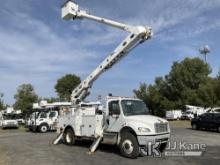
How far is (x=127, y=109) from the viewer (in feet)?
52.0

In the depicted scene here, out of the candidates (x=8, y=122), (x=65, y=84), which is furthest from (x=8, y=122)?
(x=65, y=84)

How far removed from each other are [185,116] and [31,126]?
3913 centimetres

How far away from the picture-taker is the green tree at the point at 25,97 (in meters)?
67.3

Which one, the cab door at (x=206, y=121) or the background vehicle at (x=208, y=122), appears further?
the cab door at (x=206, y=121)

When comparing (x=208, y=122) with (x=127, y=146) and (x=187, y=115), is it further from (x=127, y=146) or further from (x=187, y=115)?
(x=187, y=115)

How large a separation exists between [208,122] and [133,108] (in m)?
19.0

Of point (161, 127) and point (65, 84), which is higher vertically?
point (65, 84)

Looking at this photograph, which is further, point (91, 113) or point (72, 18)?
point (72, 18)

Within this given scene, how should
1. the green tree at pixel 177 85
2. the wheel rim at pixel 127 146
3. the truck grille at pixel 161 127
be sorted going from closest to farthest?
the truck grille at pixel 161 127 → the wheel rim at pixel 127 146 → the green tree at pixel 177 85

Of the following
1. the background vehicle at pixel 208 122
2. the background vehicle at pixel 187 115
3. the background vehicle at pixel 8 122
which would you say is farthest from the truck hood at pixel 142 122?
the background vehicle at pixel 187 115

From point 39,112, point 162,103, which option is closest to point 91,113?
point 39,112

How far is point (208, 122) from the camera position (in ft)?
108

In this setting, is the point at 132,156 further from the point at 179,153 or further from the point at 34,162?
the point at 34,162

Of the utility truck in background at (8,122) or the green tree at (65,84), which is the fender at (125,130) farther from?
the green tree at (65,84)
